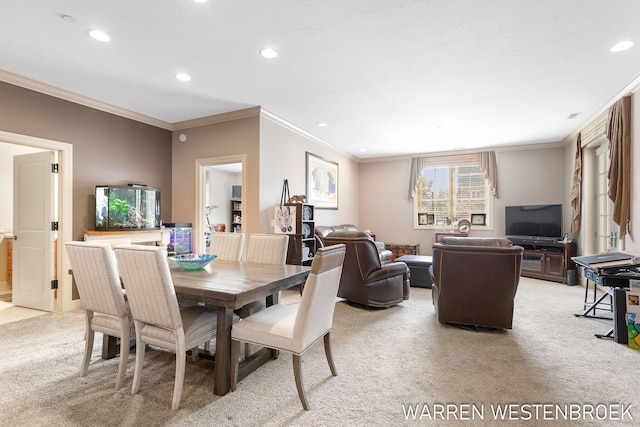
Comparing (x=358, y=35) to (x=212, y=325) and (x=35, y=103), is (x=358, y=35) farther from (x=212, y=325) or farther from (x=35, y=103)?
(x=35, y=103)

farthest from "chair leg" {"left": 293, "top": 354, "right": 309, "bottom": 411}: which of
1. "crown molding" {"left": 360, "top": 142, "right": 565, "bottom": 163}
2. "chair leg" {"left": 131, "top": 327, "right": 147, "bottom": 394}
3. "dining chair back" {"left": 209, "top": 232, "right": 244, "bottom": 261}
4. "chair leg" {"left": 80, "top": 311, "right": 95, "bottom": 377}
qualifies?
"crown molding" {"left": 360, "top": 142, "right": 565, "bottom": 163}

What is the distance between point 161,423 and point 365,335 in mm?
1869

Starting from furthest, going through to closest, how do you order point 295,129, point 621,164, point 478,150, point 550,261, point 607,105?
point 478,150 < point 550,261 < point 295,129 < point 607,105 < point 621,164

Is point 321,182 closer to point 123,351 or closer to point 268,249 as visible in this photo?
point 268,249

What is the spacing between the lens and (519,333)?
10.4 feet

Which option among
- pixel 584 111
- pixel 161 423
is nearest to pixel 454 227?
pixel 584 111

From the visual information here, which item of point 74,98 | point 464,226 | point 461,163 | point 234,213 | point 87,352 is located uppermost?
point 74,98

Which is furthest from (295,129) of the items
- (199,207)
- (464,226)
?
(464,226)

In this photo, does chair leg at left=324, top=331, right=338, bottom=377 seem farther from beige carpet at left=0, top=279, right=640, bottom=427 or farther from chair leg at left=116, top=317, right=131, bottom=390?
chair leg at left=116, top=317, right=131, bottom=390

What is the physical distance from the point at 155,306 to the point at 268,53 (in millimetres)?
2339

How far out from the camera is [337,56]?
3012mm

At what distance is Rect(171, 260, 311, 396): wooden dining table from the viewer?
196 centimetres

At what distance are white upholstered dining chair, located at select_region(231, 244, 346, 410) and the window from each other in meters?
5.95

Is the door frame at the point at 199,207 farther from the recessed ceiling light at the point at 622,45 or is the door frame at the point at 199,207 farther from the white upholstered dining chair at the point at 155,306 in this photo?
the recessed ceiling light at the point at 622,45
